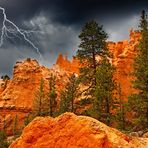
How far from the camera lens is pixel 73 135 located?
12484mm

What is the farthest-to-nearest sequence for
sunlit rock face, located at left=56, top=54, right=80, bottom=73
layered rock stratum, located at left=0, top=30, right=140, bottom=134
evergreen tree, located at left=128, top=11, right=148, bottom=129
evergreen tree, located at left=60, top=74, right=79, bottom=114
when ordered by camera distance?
1. sunlit rock face, located at left=56, top=54, right=80, bottom=73
2. layered rock stratum, located at left=0, top=30, right=140, bottom=134
3. evergreen tree, located at left=60, top=74, right=79, bottom=114
4. evergreen tree, located at left=128, top=11, right=148, bottom=129

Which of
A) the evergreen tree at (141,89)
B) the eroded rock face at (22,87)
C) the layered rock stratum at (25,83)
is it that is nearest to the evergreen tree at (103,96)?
the evergreen tree at (141,89)

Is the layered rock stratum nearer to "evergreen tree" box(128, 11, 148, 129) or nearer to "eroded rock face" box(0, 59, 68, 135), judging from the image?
"eroded rock face" box(0, 59, 68, 135)

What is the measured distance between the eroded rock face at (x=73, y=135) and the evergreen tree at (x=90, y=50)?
22.4 meters

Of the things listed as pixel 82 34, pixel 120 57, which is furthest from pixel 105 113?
pixel 120 57

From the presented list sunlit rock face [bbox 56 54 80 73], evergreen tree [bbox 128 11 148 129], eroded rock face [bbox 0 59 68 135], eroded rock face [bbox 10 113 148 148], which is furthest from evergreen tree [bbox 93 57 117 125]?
sunlit rock face [bbox 56 54 80 73]

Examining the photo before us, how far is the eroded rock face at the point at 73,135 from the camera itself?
38.5 ft

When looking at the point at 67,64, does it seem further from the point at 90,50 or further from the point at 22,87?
the point at 90,50

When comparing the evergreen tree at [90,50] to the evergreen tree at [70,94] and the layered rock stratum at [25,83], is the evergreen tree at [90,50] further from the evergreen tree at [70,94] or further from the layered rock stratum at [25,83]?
the layered rock stratum at [25,83]

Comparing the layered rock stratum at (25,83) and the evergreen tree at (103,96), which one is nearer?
the evergreen tree at (103,96)

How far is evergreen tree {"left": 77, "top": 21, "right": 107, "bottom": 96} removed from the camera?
120 ft

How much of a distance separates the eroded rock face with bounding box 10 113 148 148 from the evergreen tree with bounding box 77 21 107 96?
73.5 feet

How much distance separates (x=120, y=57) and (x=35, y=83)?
2622 centimetres

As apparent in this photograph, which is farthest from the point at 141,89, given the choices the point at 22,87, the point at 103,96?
the point at 22,87
